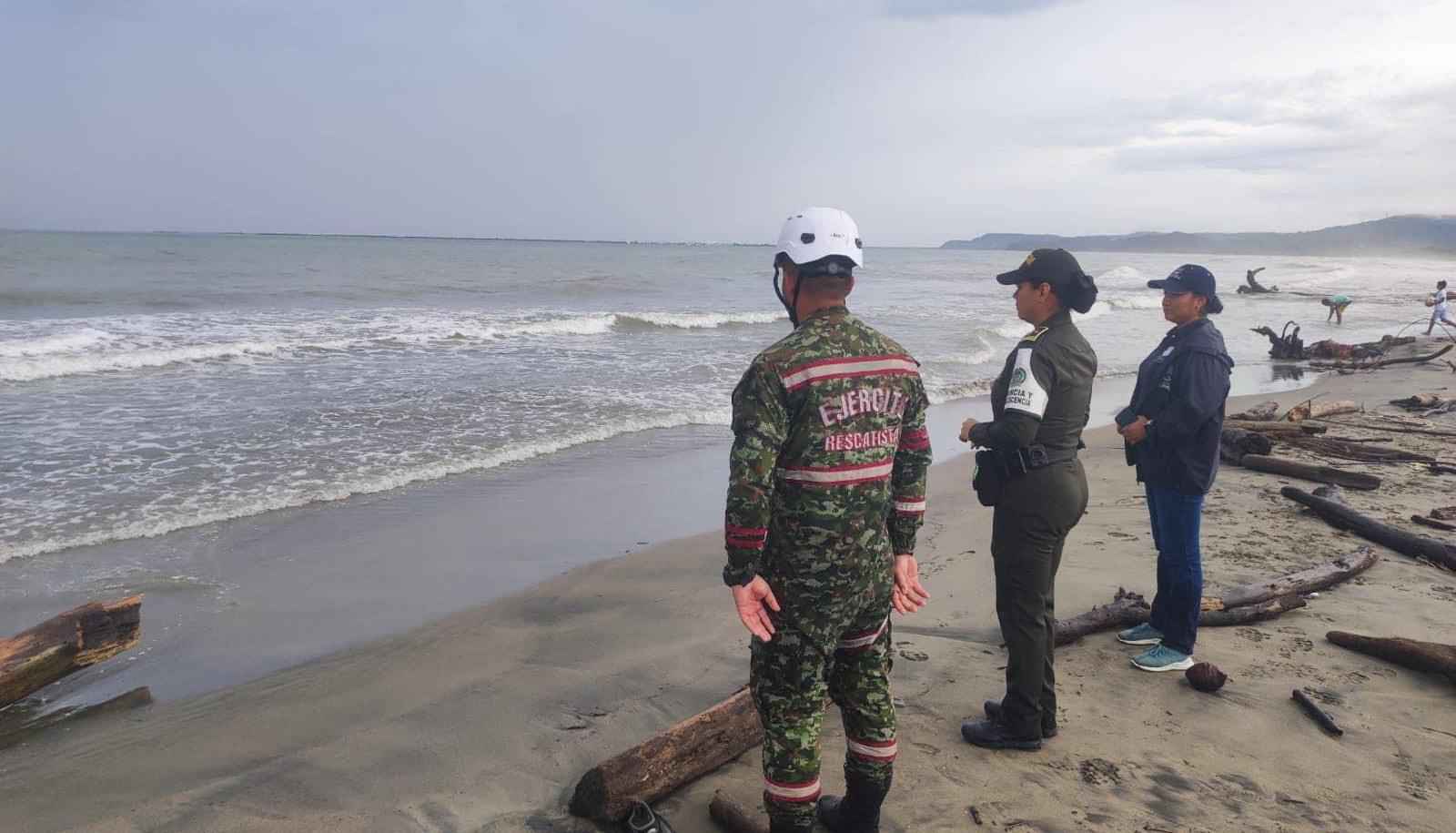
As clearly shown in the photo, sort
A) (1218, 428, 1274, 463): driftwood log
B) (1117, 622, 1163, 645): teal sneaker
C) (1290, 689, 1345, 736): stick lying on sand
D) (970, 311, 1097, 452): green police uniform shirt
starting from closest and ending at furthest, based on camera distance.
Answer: (970, 311, 1097, 452): green police uniform shirt < (1290, 689, 1345, 736): stick lying on sand < (1117, 622, 1163, 645): teal sneaker < (1218, 428, 1274, 463): driftwood log

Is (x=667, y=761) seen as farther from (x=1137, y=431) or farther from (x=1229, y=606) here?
(x=1229, y=606)

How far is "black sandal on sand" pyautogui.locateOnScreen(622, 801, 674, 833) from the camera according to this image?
3004mm

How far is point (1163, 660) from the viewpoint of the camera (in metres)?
4.42

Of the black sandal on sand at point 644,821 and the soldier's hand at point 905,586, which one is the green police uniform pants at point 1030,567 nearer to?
the soldier's hand at point 905,586

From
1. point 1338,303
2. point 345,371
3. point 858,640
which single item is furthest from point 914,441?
point 1338,303

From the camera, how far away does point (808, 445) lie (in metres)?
2.58

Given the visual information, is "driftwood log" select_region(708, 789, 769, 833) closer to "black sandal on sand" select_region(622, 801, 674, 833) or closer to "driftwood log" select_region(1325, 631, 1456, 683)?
"black sandal on sand" select_region(622, 801, 674, 833)

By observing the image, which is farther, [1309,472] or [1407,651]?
[1309,472]

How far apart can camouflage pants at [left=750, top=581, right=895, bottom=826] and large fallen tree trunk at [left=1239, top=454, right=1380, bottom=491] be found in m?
7.43

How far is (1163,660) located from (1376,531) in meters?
3.47

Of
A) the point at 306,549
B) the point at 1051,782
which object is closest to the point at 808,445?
the point at 1051,782

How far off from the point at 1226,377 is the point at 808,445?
2913 mm

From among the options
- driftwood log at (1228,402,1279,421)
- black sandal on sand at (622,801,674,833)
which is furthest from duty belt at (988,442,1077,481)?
driftwood log at (1228,402,1279,421)

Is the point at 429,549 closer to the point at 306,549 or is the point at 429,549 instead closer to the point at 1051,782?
the point at 306,549
